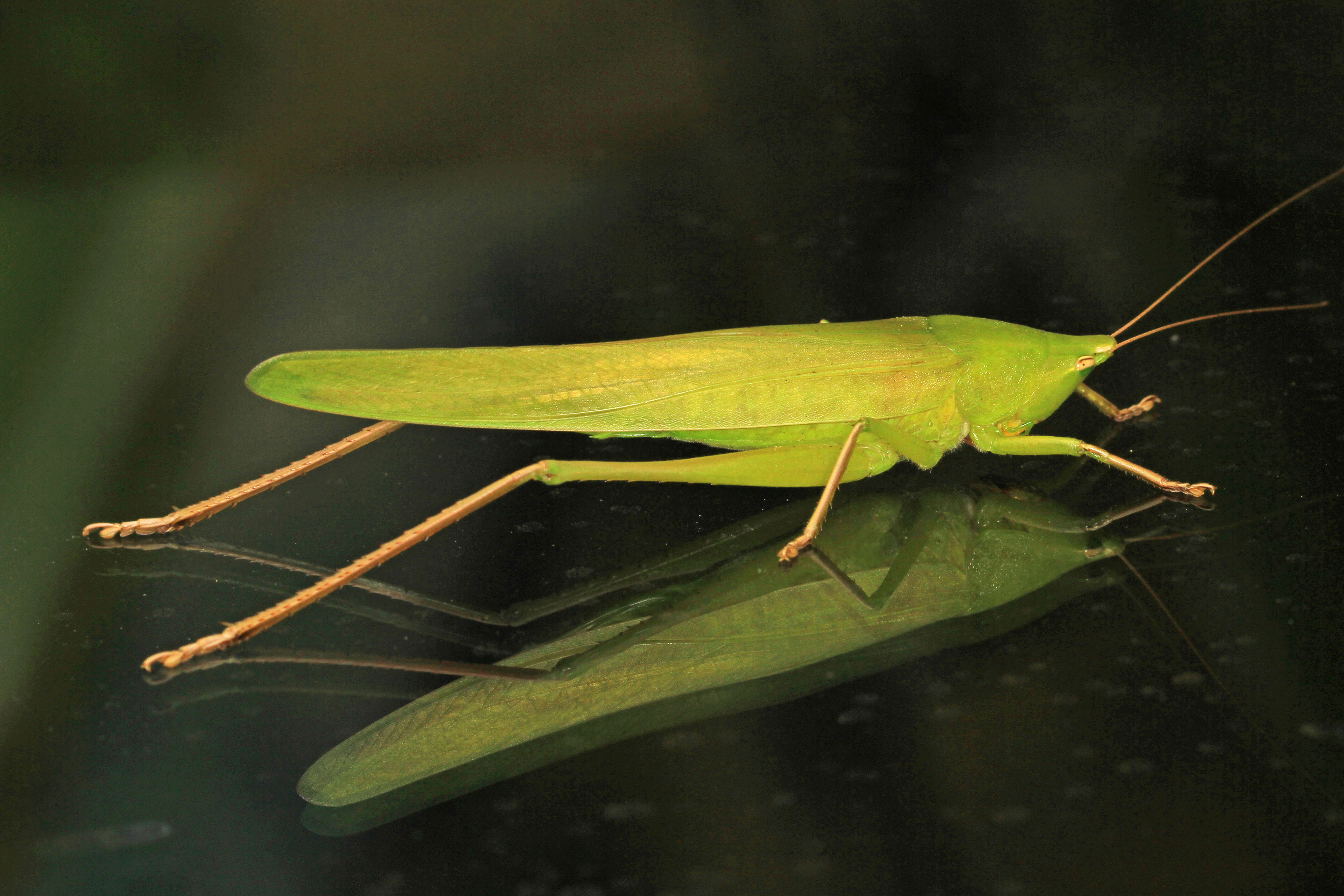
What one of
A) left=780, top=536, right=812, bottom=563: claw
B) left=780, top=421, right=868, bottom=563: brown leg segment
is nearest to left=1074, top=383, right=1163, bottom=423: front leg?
left=780, top=421, right=868, bottom=563: brown leg segment

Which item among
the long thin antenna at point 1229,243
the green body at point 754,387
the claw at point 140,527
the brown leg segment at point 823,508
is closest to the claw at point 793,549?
the brown leg segment at point 823,508

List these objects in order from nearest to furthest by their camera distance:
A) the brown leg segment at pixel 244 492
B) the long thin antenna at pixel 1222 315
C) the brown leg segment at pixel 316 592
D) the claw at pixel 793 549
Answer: the brown leg segment at pixel 316 592 → the claw at pixel 793 549 → the brown leg segment at pixel 244 492 → the long thin antenna at pixel 1222 315

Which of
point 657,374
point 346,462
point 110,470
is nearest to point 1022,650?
point 657,374

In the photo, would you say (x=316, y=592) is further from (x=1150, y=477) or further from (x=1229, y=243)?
(x=1229, y=243)

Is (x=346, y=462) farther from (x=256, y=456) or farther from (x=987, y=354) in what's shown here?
(x=987, y=354)

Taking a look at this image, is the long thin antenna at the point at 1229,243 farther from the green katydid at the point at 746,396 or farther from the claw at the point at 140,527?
the claw at the point at 140,527

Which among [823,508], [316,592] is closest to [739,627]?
[823,508]

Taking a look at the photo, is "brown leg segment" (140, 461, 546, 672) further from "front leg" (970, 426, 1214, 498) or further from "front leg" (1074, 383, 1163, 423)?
"front leg" (1074, 383, 1163, 423)

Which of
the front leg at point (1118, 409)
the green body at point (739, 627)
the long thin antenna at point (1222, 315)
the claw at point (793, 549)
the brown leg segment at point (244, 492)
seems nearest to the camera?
the green body at point (739, 627)
